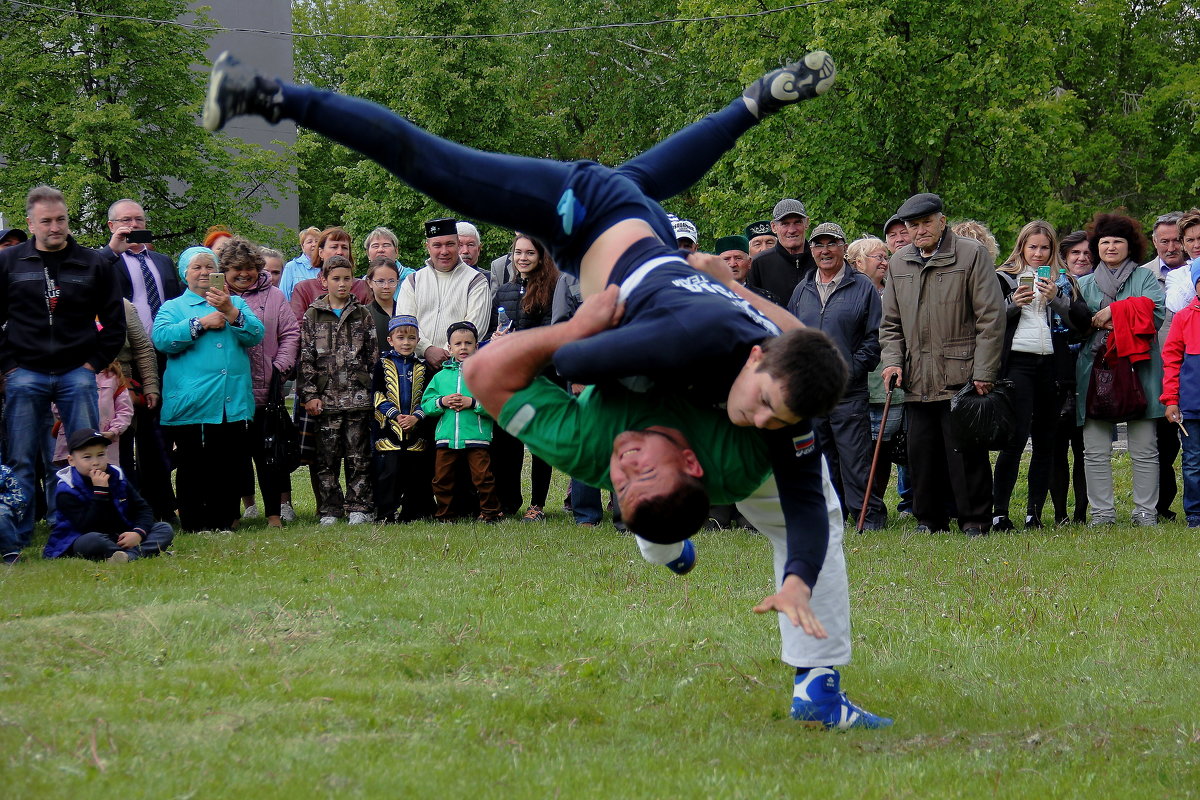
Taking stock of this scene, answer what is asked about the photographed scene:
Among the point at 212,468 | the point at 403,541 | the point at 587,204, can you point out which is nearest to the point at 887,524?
the point at 403,541

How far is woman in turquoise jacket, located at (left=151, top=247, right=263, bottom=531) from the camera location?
10.5m

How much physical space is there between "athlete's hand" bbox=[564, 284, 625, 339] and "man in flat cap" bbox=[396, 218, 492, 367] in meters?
6.58

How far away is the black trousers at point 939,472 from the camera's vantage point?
10547 millimetres

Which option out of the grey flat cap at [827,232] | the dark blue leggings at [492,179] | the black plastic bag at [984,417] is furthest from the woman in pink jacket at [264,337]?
the dark blue leggings at [492,179]

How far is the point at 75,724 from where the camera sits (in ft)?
16.2

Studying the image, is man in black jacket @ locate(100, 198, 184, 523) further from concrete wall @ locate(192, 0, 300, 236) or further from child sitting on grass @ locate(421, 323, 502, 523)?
concrete wall @ locate(192, 0, 300, 236)

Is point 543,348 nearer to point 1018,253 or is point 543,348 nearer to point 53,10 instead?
point 1018,253

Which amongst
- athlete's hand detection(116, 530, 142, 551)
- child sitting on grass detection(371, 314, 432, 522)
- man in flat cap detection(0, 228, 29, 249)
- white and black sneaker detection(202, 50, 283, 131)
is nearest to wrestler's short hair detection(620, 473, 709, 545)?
white and black sneaker detection(202, 50, 283, 131)

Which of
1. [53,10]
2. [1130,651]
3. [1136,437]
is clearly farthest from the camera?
[53,10]

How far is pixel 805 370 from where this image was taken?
4.46 meters

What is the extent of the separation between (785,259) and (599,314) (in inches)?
275

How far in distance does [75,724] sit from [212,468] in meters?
5.79

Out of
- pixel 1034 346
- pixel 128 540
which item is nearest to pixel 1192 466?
pixel 1034 346

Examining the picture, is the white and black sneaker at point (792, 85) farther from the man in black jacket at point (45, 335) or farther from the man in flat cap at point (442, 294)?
the man in black jacket at point (45, 335)
